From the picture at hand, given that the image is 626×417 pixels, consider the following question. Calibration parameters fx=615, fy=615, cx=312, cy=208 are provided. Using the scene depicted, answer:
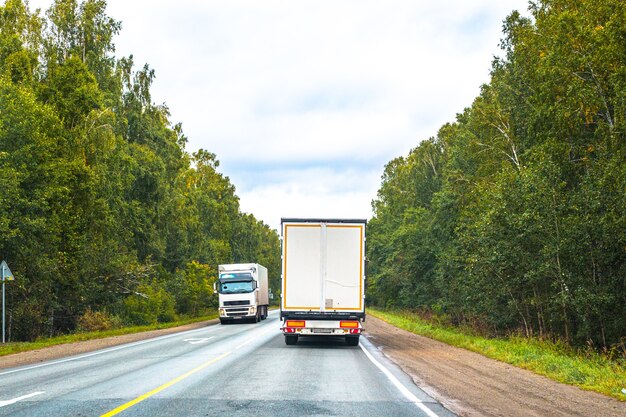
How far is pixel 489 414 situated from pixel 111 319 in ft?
96.5

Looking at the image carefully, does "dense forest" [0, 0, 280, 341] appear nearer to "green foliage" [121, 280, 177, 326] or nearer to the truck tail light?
"green foliage" [121, 280, 177, 326]

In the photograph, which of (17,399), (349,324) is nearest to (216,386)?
(17,399)

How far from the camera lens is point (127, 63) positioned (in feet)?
168

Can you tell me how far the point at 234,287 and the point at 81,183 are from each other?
12045 mm

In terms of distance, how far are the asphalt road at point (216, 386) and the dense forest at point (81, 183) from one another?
40.9 ft

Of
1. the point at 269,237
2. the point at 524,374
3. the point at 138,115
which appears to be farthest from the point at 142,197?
the point at 269,237

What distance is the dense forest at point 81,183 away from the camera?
2830 cm

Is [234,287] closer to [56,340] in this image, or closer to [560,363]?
[56,340]

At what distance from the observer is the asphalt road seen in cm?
854

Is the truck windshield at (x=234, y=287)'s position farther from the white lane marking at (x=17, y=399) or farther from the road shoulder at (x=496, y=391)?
the white lane marking at (x=17, y=399)

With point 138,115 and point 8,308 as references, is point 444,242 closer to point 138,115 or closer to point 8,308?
point 138,115

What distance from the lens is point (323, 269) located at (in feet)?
64.0

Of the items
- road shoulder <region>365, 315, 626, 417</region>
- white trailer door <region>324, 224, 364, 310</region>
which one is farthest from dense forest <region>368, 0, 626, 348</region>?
white trailer door <region>324, 224, 364, 310</region>

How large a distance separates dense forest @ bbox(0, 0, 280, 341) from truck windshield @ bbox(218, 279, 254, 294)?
480cm
